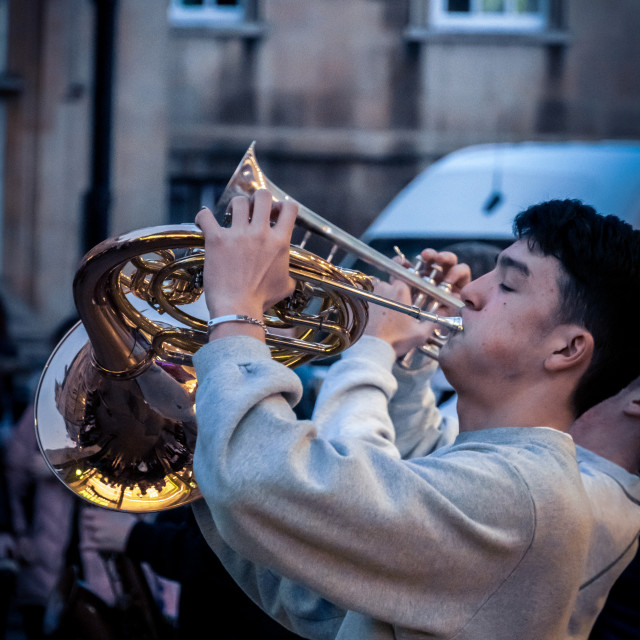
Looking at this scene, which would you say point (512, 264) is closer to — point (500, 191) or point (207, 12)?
point (500, 191)

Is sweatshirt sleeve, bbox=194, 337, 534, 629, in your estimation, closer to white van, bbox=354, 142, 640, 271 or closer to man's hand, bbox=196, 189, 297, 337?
man's hand, bbox=196, 189, 297, 337

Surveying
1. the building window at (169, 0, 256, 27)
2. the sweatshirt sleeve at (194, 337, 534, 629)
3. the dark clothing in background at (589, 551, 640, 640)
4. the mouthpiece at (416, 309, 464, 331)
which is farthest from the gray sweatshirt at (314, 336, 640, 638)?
the building window at (169, 0, 256, 27)

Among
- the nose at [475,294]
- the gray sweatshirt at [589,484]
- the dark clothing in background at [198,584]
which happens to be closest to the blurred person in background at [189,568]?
the dark clothing in background at [198,584]

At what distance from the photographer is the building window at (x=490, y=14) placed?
406 inches

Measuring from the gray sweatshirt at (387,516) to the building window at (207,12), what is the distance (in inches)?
364

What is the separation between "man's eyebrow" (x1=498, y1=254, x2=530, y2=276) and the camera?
1.70 m

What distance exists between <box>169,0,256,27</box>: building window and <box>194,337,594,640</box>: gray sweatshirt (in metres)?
9.25

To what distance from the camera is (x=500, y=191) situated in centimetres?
513

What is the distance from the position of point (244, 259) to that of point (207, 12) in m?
9.38

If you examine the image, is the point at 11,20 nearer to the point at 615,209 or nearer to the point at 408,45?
the point at 408,45

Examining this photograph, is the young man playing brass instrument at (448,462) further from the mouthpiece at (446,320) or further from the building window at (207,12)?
the building window at (207,12)

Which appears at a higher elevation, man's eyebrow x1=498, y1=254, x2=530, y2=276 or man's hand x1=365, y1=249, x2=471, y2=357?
man's eyebrow x1=498, y1=254, x2=530, y2=276

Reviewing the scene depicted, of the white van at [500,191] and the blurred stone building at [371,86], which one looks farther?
the blurred stone building at [371,86]

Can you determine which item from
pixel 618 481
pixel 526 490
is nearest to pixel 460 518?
pixel 526 490
